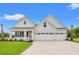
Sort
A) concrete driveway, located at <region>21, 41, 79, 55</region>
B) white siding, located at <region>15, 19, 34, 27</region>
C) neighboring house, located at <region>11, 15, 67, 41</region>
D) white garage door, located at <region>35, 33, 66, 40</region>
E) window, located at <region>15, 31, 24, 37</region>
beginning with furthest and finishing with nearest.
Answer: white siding, located at <region>15, 19, 34, 27</region>, window, located at <region>15, 31, 24, 37</region>, neighboring house, located at <region>11, 15, 67, 41</region>, white garage door, located at <region>35, 33, 66, 40</region>, concrete driveway, located at <region>21, 41, 79, 55</region>

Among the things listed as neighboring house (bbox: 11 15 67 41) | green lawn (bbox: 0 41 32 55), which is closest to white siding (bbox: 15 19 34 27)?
neighboring house (bbox: 11 15 67 41)

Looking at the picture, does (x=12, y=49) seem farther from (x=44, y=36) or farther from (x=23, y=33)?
(x=23, y=33)

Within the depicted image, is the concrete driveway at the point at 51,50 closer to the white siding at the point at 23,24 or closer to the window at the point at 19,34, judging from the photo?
the window at the point at 19,34

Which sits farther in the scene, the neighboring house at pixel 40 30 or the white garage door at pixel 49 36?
the neighboring house at pixel 40 30

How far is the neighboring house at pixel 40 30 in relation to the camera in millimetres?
23219

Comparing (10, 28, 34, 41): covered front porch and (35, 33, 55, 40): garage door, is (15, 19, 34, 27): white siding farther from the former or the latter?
(35, 33, 55, 40): garage door

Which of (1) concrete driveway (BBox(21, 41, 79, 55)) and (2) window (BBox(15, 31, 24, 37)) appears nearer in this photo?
(1) concrete driveway (BBox(21, 41, 79, 55))

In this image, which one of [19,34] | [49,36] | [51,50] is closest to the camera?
[51,50]

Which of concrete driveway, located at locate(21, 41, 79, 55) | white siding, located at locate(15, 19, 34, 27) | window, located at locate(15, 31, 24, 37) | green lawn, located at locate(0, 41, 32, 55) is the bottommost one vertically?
concrete driveway, located at locate(21, 41, 79, 55)

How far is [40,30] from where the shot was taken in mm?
24359

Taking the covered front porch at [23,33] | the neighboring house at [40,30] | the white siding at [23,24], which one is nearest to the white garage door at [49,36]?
the neighboring house at [40,30]

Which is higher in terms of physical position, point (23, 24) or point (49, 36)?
point (23, 24)

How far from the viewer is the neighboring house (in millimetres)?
23219

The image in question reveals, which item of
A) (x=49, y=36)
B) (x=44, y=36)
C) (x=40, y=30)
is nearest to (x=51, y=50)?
(x=49, y=36)
